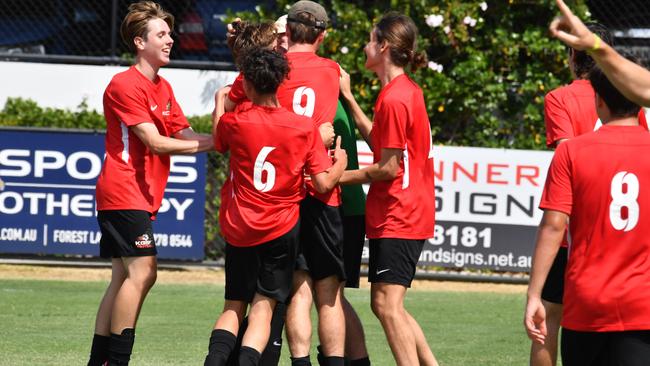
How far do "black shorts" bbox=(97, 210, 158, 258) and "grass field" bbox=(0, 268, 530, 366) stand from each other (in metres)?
1.20

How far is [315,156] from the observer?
19.7ft

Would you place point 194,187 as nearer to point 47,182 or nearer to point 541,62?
point 47,182

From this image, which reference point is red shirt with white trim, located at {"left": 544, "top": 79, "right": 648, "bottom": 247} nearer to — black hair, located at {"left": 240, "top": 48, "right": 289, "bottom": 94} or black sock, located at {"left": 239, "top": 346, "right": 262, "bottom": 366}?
black hair, located at {"left": 240, "top": 48, "right": 289, "bottom": 94}

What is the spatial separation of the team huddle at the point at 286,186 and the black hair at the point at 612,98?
1748mm

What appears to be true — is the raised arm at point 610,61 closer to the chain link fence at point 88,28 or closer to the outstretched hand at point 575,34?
the outstretched hand at point 575,34

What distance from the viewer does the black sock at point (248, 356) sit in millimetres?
5879

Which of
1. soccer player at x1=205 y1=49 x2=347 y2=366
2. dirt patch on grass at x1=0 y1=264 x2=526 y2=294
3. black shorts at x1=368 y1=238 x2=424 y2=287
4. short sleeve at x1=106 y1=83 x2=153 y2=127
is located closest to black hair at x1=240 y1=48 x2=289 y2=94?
soccer player at x1=205 y1=49 x2=347 y2=366

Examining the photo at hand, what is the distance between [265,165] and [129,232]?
3.85ft

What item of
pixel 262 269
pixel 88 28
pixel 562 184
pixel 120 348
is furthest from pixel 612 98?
pixel 88 28

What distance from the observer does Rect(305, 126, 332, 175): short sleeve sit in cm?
599

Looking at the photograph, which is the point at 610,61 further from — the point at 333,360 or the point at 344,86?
the point at 333,360

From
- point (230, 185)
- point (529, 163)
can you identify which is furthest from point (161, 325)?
point (529, 163)

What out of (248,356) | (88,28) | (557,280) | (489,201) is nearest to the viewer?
(248,356)

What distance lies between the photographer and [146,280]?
22.0 ft
